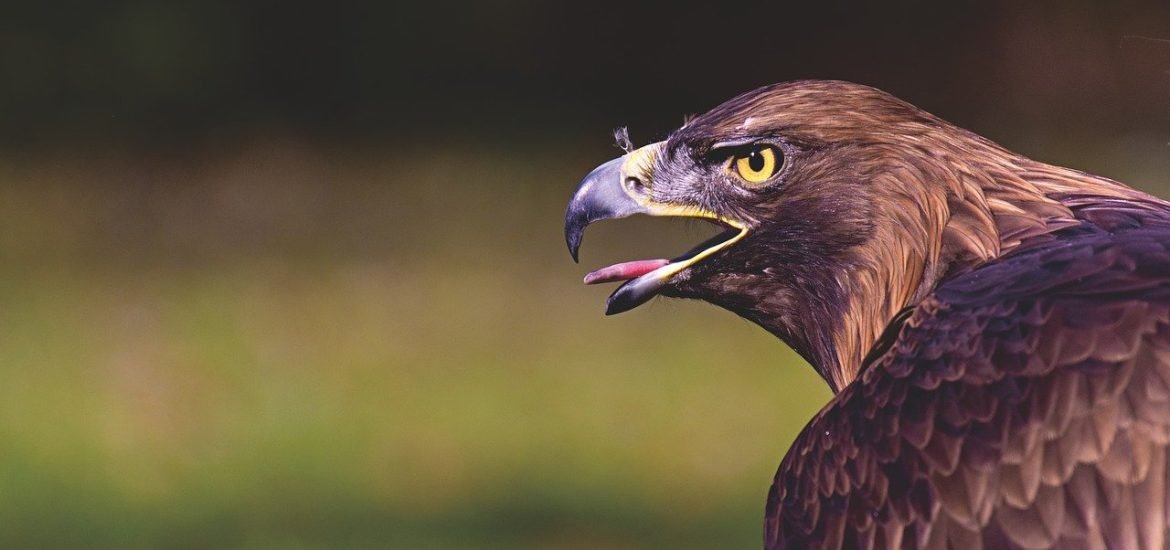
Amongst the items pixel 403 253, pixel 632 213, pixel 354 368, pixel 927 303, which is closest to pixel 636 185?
pixel 632 213

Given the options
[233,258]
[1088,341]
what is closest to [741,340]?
[233,258]

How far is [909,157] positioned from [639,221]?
6774 millimetres

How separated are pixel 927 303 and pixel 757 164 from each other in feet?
1.50

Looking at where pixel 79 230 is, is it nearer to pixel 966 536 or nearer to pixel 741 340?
pixel 741 340

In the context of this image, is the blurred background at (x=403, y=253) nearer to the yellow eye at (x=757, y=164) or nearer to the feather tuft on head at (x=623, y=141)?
the feather tuft on head at (x=623, y=141)

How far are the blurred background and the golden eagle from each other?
Answer: 2.79 metres

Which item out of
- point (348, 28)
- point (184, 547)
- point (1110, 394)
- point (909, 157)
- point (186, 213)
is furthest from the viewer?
point (348, 28)

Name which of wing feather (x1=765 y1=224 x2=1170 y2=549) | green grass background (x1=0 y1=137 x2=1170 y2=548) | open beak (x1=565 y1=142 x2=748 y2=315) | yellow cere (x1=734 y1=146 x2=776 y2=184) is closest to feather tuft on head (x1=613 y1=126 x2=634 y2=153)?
open beak (x1=565 y1=142 x2=748 y2=315)

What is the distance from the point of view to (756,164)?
298cm

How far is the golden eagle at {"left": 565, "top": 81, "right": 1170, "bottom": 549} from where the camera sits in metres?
2.35

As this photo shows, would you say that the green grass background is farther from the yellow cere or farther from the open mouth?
the yellow cere

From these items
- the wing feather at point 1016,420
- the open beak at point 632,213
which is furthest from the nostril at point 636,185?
the wing feather at point 1016,420

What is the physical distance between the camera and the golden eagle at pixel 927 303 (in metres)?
2.35

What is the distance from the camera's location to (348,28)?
1131cm
